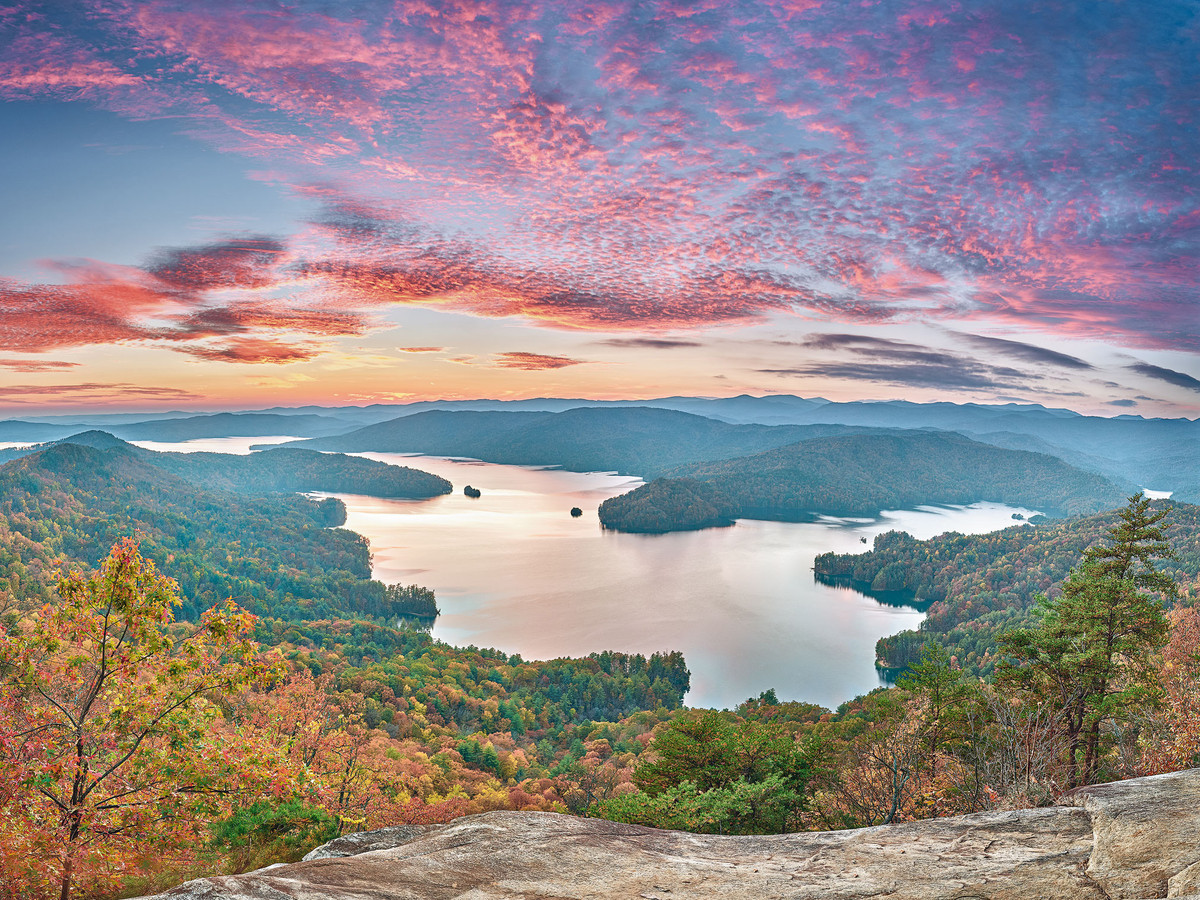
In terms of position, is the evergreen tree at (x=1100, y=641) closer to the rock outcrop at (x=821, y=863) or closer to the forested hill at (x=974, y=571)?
the rock outcrop at (x=821, y=863)

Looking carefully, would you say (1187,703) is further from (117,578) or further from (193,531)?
(193,531)

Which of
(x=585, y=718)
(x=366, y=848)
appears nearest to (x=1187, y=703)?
(x=366, y=848)

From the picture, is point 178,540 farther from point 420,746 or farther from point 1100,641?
point 1100,641

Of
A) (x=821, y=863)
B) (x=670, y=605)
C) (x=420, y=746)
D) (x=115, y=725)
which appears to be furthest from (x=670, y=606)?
(x=115, y=725)

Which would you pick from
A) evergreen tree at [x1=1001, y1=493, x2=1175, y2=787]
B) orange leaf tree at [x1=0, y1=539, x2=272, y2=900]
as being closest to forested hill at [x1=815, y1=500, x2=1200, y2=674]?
evergreen tree at [x1=1001, y1=493, x2=1175, y2=787]

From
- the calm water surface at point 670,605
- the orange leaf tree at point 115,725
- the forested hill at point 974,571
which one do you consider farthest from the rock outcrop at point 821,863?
the forested hill at point 974,571
